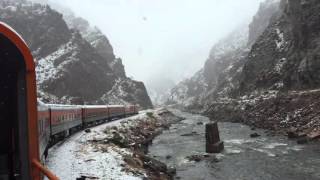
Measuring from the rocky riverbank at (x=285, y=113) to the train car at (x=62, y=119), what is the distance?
90.9 feet

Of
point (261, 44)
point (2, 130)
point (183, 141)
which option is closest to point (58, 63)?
point (261, 44)

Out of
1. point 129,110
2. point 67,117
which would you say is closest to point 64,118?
point 67,117

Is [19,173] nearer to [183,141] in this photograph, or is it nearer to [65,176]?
[65,176]

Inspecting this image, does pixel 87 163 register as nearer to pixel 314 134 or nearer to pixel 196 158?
pixel 196 158

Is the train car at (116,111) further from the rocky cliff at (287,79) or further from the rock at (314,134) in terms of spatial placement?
the rock at (314,134)

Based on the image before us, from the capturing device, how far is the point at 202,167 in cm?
3731

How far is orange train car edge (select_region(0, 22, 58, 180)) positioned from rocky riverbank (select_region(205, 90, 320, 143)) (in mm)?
46973

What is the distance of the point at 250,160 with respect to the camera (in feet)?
129

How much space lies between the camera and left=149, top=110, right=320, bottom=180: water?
3222 centimetres

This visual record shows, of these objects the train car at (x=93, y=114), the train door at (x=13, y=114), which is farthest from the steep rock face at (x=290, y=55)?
the train door at (x=13, y=114)

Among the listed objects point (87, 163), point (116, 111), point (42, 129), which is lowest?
point (87, 163)

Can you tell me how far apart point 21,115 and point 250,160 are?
113 ft

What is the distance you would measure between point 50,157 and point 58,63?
153852mm

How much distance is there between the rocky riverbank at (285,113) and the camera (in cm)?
6083
